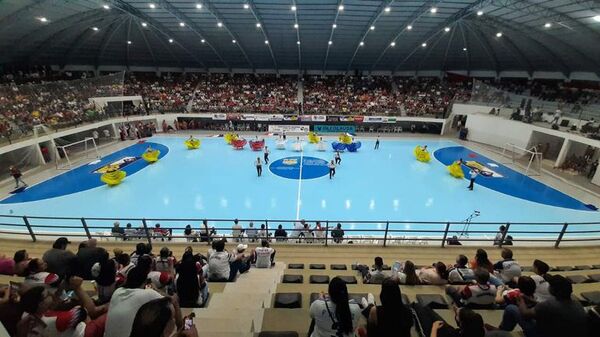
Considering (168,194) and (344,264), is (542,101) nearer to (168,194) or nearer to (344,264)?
(344,264)

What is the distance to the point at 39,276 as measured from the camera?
175 inches

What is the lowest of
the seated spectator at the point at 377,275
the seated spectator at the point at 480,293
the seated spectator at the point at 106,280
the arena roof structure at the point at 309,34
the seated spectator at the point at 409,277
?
the seated spectator at the point at 377,275

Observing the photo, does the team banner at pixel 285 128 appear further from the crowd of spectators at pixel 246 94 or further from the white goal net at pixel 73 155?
the white goal net at pixel 73 155

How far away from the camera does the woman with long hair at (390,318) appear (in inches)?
112

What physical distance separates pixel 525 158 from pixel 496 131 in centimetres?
372

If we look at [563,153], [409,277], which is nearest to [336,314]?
[409,277]

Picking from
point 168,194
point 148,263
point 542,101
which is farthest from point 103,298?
point 542,101

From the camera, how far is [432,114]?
32344 millimetres

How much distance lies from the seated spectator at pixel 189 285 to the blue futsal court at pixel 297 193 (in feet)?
29.2

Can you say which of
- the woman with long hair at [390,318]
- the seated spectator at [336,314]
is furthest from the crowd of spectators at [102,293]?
the woman with long hair at [390,318]

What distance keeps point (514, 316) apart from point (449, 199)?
13484 mm

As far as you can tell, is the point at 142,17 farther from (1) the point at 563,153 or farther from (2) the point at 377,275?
(1) the point at 563,153

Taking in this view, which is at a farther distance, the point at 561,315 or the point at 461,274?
the point at 461,274

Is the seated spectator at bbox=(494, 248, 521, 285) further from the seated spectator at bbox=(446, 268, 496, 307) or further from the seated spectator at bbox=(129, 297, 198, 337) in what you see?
the seated spectator at bbox=(129, 297, 198, 337)
